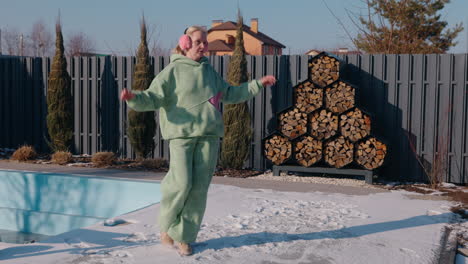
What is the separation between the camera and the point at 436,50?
20.5 metres

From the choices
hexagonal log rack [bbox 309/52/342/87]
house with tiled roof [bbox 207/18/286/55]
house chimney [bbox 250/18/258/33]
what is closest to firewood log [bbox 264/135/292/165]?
hexagonal log rack [bbox 309/52/342/87]

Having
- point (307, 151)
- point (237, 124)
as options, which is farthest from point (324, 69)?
point (237, 124)

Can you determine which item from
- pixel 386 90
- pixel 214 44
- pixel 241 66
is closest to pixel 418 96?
pixel 386 90

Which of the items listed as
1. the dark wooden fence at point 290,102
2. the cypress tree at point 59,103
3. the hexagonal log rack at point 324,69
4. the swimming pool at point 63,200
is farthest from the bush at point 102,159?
the hexagonal log rack at point 324,69

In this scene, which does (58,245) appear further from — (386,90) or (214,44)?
(214,44)

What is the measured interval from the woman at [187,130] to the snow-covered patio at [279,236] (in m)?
0.29

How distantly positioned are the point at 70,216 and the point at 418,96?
5507mm

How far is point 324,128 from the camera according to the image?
816cm

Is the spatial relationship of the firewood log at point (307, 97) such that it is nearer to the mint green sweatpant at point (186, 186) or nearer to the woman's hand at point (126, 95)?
the mint green sweatpant at point (186, 186)

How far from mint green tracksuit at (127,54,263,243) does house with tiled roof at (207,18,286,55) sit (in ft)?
126

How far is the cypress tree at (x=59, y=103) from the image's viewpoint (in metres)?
10.6

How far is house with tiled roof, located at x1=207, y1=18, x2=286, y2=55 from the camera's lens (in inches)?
1695

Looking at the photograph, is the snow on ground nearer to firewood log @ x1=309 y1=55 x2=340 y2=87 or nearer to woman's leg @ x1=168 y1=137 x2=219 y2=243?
woman's leg @ x1=168 y1=137 x2=219 y2=243

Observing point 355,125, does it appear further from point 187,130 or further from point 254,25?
point 254,25
